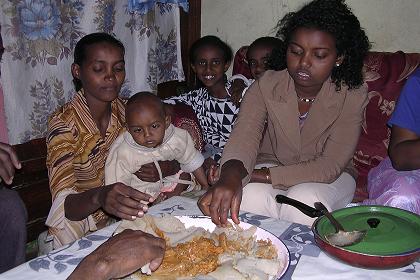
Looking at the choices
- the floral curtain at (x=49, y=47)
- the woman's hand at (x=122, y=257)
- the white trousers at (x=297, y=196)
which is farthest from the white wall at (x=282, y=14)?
the woman's hand at (x=122, y=257)

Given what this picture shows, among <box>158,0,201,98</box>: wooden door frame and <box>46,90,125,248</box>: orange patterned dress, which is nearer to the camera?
<box>46,90,125,248</box>: orange patterned dress

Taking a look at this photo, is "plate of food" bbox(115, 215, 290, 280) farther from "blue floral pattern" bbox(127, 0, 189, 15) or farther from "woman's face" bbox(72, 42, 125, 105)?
"blue floral pattern" bbox(127, 0, 189, 15)

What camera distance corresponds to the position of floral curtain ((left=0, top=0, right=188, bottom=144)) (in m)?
2.21

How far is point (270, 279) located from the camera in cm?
100

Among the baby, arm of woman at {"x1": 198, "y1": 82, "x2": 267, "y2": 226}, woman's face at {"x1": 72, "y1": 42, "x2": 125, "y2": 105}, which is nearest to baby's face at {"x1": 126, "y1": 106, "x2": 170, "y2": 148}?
the baby

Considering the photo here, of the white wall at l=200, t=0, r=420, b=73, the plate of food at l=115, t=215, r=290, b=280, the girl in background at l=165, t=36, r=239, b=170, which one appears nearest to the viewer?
the plate of food at l=115, t=215, r=290, b=280

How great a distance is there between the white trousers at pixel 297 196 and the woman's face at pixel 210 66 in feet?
2.68

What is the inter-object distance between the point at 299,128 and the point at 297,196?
0.32 m

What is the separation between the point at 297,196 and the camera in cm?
171

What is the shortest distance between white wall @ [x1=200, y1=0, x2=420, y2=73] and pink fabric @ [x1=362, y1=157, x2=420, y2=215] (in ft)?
3.20

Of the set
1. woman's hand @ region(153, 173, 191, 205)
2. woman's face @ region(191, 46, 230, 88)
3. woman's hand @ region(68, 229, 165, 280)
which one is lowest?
woman's hand @ region(153, 173, 191, 205)

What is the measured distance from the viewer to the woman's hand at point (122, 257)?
2.89 ft

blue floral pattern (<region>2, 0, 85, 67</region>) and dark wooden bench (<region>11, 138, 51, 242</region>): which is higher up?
blue floral pattern (<region>2, 0, 85, 67</region>)

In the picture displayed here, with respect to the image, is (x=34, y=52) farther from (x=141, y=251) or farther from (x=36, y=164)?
(x=141, y=251)
